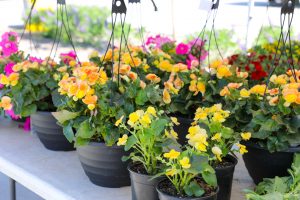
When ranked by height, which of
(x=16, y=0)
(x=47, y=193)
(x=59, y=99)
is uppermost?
(x=16, y=0)

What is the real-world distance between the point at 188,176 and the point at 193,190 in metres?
0.04

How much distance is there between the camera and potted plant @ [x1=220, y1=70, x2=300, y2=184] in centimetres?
122

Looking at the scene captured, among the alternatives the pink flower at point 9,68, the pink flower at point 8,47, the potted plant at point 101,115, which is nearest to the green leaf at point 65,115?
the potted plant at point 101,115

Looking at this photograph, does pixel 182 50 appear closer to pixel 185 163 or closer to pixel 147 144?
pixel 147 144

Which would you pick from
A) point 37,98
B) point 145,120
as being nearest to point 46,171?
point 37,98

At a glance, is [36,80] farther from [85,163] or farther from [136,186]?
[136,186]

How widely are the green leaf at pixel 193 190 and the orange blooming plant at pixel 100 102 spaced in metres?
0.30

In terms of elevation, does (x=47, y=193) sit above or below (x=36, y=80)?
below

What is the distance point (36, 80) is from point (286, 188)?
945 millimetres

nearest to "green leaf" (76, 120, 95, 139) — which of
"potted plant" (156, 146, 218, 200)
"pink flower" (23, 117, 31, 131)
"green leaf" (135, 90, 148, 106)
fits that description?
"green leaf" (135, 90, 148, 106)

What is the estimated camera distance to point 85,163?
1.33m

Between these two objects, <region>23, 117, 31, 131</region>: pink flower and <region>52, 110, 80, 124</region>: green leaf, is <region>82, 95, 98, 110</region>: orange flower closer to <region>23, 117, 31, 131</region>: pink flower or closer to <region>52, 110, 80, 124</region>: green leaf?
<region>52, 110, 80, 124</region>: green leaf

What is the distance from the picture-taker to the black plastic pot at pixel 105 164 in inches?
50.2

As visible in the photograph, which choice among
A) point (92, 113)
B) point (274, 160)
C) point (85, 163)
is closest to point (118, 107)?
point (92, 113)
